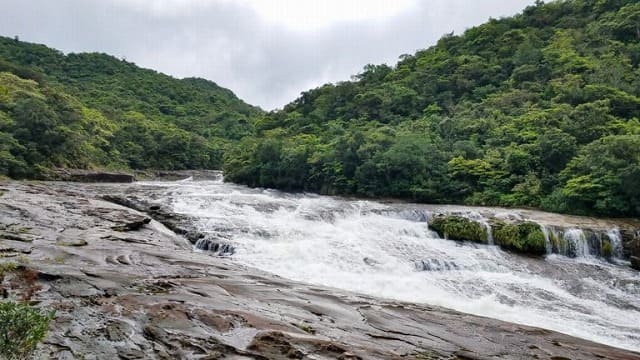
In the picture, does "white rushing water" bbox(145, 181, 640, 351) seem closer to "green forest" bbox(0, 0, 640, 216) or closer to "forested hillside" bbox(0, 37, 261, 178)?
"green forest" bbox(0, 0, 640, 216)

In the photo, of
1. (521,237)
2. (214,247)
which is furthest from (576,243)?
(214,247)

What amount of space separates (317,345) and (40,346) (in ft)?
11.9

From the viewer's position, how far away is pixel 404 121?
4138 cm

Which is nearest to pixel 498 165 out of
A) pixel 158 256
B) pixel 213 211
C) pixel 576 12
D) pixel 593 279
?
pixel 593 279

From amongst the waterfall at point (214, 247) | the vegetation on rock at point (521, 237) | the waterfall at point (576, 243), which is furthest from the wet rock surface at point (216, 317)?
the waterfall at point (576, 243)

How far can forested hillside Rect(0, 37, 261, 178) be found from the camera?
28.8m

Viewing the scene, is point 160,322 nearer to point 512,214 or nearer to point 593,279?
point 593,279

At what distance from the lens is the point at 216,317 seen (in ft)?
23.8

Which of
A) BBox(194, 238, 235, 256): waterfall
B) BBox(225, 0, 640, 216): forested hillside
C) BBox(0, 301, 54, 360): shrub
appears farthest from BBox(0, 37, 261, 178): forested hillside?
BBox(0, 301, 54, 360): shrub

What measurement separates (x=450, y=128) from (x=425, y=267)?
22577mm

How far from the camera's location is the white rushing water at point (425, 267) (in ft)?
40.4

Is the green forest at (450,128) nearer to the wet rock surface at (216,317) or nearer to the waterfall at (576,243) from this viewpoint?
the waterfall at (576,243)

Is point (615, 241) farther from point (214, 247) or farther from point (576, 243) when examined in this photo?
point (214, 247)

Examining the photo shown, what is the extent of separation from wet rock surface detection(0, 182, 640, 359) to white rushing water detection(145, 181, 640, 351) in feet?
9.04
